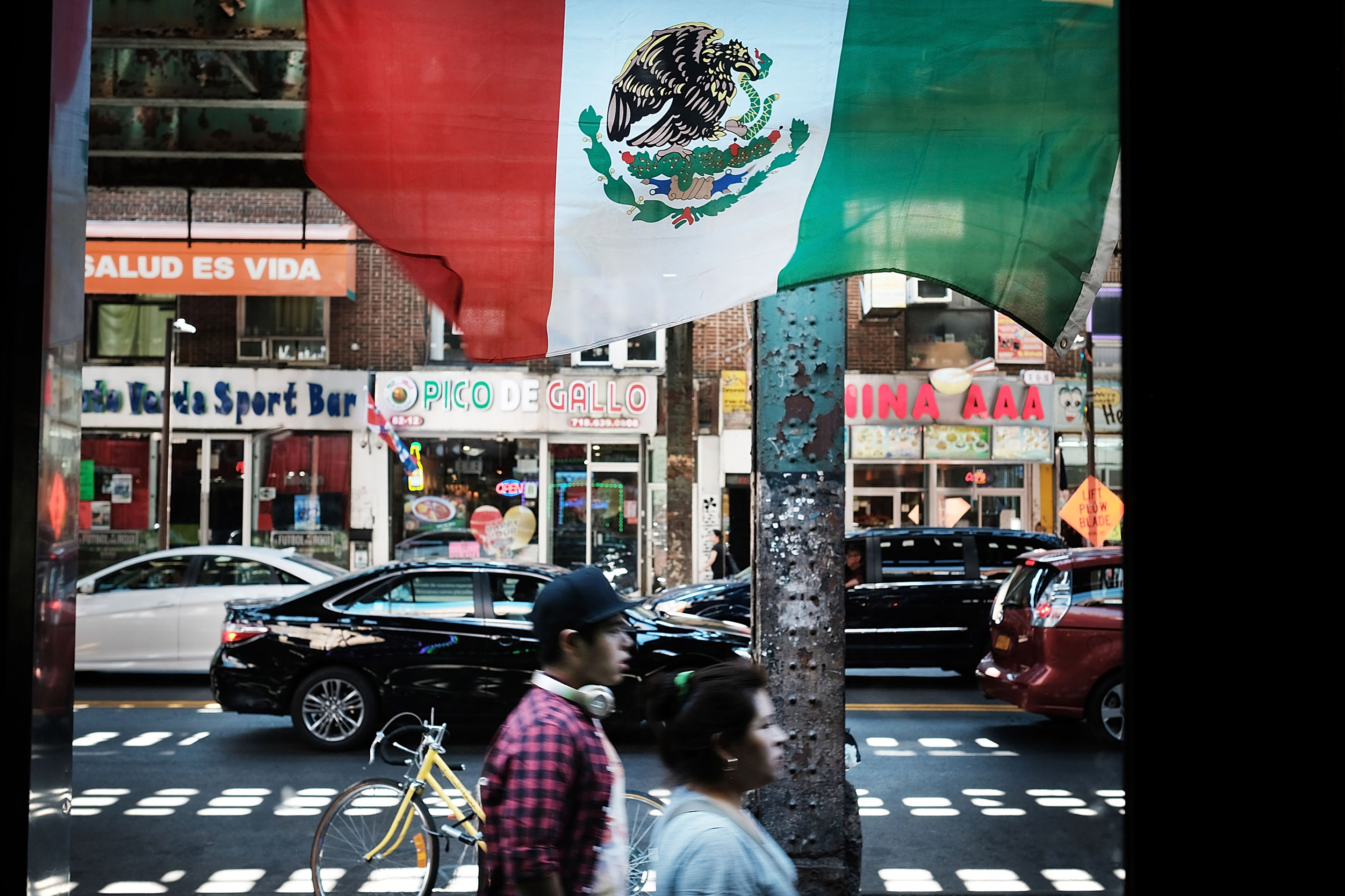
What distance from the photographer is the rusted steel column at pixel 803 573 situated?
472cm

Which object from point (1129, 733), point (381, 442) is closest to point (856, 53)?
point (1129, 733)

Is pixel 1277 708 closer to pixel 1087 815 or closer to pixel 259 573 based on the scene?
pixel 1087 815

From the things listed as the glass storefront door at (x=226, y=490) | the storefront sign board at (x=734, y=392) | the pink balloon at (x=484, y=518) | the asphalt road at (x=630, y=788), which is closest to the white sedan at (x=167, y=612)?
the asphalt road at (x=630, y=788)

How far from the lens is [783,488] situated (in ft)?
15.5

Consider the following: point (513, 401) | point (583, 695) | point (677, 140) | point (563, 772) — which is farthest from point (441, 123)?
point (513, 401)

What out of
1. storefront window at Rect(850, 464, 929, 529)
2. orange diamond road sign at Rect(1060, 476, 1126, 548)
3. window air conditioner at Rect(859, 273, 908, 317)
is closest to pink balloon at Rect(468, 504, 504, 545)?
storefront window at Rect(850, 464, 929, 529)

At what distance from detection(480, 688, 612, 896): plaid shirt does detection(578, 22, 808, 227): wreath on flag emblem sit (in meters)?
1.25

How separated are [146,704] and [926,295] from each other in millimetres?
17665

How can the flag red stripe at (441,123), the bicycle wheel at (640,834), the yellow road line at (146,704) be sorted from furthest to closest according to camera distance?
1. the yellow road line at (146,704)
2. the bicycle wheel at (640,834)
3. the flag red stripe at (441,123)

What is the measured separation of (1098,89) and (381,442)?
21710mm

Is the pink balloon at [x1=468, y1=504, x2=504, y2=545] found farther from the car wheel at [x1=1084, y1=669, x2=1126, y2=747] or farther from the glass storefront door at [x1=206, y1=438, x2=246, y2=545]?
the car wheel at [x1=1084, y1=669, x2=1126, y2=747]

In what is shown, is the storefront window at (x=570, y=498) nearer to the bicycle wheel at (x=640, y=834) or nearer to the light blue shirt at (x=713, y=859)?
the bicycle wheel at (x=640, y=834)

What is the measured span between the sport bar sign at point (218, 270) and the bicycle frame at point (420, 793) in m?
15.1

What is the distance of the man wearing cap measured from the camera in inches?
92.7
